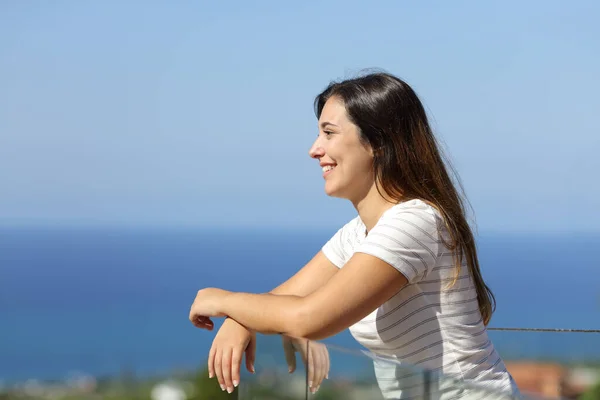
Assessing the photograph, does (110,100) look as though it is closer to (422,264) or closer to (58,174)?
(58,174)

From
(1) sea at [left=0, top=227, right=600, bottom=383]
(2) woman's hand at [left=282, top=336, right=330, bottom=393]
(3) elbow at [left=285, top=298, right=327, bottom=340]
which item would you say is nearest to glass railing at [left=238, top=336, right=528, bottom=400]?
(2) woman's hand at [left=282, top=336, right=330, bottom=393]

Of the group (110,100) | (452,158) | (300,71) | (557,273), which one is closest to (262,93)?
(300,71)

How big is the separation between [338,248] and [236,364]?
738 millimetres

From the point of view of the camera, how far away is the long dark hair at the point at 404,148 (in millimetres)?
2266

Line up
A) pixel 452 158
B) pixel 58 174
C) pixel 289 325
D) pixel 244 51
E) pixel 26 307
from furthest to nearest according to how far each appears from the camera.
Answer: pixel 58 174 < pixel 244 51 < pixel 26 307 < pixel 452 158 < pixel 289 325

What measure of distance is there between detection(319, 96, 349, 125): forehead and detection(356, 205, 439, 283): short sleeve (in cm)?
29

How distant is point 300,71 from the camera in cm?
8094

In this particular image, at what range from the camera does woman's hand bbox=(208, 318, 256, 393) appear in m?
1.95

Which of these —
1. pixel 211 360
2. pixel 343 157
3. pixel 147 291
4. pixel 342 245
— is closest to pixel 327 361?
pixel 211 360

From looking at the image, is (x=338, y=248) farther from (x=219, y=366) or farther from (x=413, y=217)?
(x=219, y=366)

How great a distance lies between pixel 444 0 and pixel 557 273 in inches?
953

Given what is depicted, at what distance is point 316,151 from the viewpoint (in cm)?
237

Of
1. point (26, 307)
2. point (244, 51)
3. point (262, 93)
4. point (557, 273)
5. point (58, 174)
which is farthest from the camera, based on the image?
point (58, 174)

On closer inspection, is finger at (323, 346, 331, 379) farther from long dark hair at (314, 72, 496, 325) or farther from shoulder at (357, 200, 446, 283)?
long dark hair at (314, 72, 496, 325)
